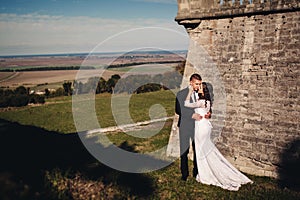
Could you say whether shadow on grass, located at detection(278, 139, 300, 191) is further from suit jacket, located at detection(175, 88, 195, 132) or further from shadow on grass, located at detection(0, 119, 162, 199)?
shadow on grass, located at detection(0, 119, 162, 199)

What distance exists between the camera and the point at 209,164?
6.50 m

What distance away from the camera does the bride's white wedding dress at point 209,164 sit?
6.30m

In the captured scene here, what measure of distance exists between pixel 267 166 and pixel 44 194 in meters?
5.35

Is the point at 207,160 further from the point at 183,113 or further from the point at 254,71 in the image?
the point at 254,71

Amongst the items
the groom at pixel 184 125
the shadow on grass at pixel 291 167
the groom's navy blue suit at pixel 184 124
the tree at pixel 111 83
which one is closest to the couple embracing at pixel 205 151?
the shadow on grass at pixel 291 167

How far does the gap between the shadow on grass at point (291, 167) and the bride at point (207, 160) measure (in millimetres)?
853

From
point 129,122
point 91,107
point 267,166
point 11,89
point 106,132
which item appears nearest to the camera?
point 267,166

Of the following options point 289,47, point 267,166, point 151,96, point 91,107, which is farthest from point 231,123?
point 151,96

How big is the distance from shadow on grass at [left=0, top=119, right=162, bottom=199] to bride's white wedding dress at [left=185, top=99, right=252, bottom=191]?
1330 millimetres

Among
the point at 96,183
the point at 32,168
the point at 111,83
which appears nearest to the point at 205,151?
the point at 96,183

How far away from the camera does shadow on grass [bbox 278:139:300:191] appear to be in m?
6.38

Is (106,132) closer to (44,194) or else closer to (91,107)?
(44,194)

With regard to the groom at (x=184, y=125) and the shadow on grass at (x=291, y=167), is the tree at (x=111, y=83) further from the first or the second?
the shadow on grass at (x=291, y=167)

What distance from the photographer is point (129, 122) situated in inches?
666
